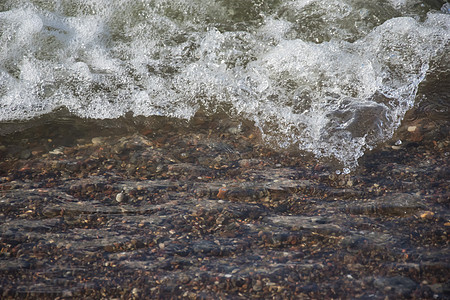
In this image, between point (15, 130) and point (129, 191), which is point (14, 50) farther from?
point (129, 191)

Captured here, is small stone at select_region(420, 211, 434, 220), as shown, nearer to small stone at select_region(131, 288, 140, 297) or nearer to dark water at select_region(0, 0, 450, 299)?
dark water at select_region(0, 0, 450, 299)

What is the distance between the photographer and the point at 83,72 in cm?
350

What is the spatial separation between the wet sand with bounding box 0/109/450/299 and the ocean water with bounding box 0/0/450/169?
0.18 metres

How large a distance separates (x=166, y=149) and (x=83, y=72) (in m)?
1.11

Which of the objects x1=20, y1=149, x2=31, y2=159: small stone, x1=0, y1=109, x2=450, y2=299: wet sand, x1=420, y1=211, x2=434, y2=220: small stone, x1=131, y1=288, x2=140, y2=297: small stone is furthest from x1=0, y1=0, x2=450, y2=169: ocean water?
x1=131, y1=288, x2=140, y2=297: small stone

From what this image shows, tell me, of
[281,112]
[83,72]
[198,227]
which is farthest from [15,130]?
[281,112]

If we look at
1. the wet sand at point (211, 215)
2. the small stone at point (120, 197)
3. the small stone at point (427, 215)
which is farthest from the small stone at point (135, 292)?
the small stone at point (427, 215)

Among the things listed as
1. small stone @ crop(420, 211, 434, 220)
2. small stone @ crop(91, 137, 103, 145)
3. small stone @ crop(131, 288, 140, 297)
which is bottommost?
small stone @ crop(131, 288, 140, 297)

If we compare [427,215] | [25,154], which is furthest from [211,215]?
[25,154]

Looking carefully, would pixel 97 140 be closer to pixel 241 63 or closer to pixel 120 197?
pixel 120 197

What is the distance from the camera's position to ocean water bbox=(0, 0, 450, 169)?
124 inches

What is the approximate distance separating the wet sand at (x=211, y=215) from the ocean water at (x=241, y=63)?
18 centimetres

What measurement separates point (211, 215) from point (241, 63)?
1626mm

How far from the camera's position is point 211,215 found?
240cm
